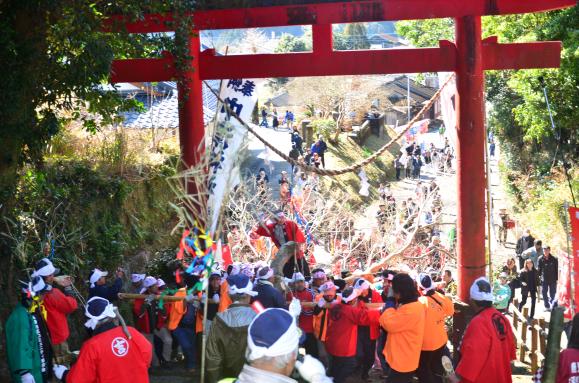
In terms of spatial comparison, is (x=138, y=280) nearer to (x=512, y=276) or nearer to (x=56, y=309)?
(x=56, y=309)

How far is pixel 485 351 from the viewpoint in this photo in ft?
20.3

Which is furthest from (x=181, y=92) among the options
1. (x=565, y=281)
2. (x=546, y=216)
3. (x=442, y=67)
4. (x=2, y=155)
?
(x=546, y=216)

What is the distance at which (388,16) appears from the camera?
8.55 meters

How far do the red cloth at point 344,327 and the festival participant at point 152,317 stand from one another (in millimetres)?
2255

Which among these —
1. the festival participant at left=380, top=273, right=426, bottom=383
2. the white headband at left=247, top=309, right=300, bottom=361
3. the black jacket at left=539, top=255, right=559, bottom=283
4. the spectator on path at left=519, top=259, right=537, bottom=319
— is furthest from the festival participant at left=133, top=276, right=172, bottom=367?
the black jacket at left=539, top=255, right=559, bottom=283

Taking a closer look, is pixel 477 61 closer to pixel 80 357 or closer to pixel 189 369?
pixel 189 369

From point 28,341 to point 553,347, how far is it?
435 centimetres

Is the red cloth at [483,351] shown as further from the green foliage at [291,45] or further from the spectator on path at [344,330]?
the green foliage at [291,45]

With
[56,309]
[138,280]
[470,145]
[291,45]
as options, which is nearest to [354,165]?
[470,145]

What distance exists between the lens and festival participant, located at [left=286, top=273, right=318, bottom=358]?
26.9 feet

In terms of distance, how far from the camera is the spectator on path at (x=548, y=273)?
513 inches

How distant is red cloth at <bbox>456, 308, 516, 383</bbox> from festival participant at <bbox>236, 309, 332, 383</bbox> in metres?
3.13

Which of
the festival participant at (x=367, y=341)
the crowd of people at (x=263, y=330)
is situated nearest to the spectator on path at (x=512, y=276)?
the crowd of people at (x=263, y=330)

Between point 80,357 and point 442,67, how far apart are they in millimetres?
5560
